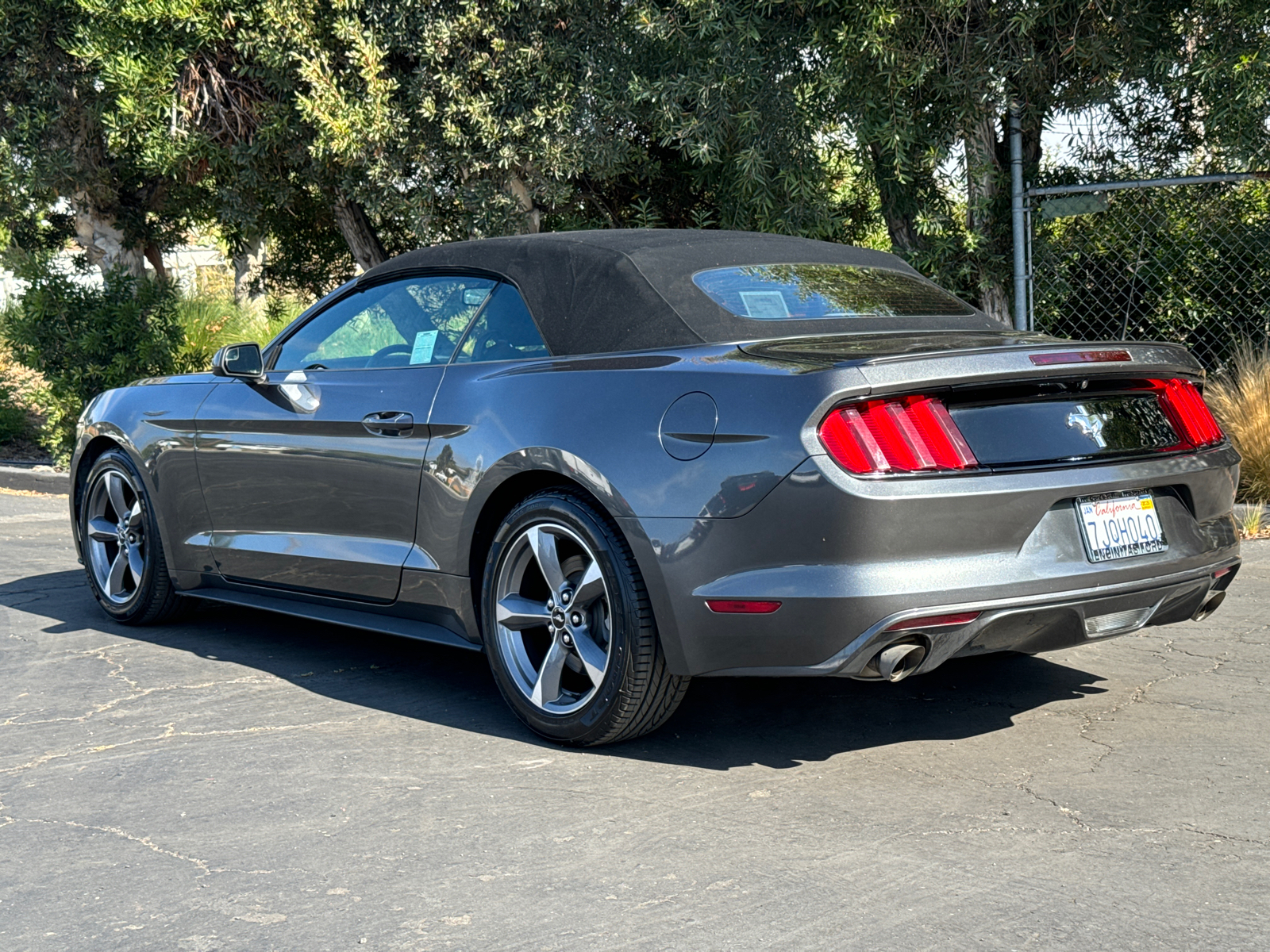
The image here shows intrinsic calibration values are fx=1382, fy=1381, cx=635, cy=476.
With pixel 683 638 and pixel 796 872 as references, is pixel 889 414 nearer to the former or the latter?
pixel 683 638

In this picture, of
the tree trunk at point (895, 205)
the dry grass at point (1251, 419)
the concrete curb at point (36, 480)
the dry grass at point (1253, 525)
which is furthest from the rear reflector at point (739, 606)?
the concrete curb at point (36, 480)

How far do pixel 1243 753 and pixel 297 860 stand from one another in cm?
262

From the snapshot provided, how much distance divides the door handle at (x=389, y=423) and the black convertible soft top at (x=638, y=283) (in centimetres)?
56

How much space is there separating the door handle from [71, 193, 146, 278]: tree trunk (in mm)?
8968

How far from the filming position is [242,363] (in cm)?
528

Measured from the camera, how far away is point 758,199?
886 centimetres

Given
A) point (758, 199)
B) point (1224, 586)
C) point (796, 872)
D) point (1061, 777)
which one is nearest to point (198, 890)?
point (796, 872)

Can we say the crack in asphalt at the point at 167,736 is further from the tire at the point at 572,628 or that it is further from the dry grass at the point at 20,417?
the dry grass at the point at 20,417

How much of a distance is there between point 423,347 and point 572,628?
1275mm

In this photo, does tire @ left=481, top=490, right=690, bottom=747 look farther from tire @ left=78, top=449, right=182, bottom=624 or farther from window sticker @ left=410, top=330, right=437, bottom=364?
tire @ left=78, top=449, right=182, bottom=624

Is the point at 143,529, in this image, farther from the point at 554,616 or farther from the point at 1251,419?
the point at 1251,419

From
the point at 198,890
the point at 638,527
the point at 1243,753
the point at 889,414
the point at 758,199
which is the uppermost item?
the point at 758,199

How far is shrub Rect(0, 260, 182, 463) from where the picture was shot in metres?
A: 12.4

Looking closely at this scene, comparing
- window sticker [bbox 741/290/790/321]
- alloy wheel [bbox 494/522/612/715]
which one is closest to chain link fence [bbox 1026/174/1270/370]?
window sticker [bbox 741/290/790/321]
